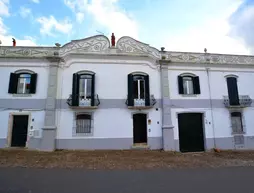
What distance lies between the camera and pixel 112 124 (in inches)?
481

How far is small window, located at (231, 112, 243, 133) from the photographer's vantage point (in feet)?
43.9

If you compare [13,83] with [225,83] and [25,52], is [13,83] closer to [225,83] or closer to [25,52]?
[25,52]

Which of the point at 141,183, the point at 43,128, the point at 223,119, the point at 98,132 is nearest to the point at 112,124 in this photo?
the point at 98,132

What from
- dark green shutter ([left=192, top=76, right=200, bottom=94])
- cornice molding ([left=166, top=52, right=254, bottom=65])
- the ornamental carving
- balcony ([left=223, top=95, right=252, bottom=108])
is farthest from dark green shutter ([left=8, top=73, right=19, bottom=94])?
balcony ([left=223, top=95, right=252, bottom=108])

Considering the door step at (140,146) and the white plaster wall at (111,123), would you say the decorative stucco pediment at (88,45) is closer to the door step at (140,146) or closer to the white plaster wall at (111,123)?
the white plaster wall at (111,123)

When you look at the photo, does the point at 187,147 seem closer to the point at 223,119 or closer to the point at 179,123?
the point at 179,123

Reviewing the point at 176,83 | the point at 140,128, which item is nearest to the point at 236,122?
the point at 176,83

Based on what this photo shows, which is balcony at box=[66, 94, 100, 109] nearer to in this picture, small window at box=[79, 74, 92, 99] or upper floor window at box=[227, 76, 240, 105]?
small window at box=[79, 74, 92, 99]

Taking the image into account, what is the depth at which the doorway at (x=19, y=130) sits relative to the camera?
11711mm

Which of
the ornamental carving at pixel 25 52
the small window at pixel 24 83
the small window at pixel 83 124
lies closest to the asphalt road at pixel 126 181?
the small window at pixel 83 124

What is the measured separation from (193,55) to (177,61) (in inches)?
64.8

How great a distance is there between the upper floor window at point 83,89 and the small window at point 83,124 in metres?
0.98

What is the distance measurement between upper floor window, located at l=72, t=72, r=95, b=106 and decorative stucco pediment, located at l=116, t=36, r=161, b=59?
10.9 feet

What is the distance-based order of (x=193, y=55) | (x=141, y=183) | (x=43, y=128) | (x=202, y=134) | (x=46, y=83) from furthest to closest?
(x=193, y=55), (x=202, y=134), (x=46, y=83), (x=43, y=128), (x=141, y=183)
